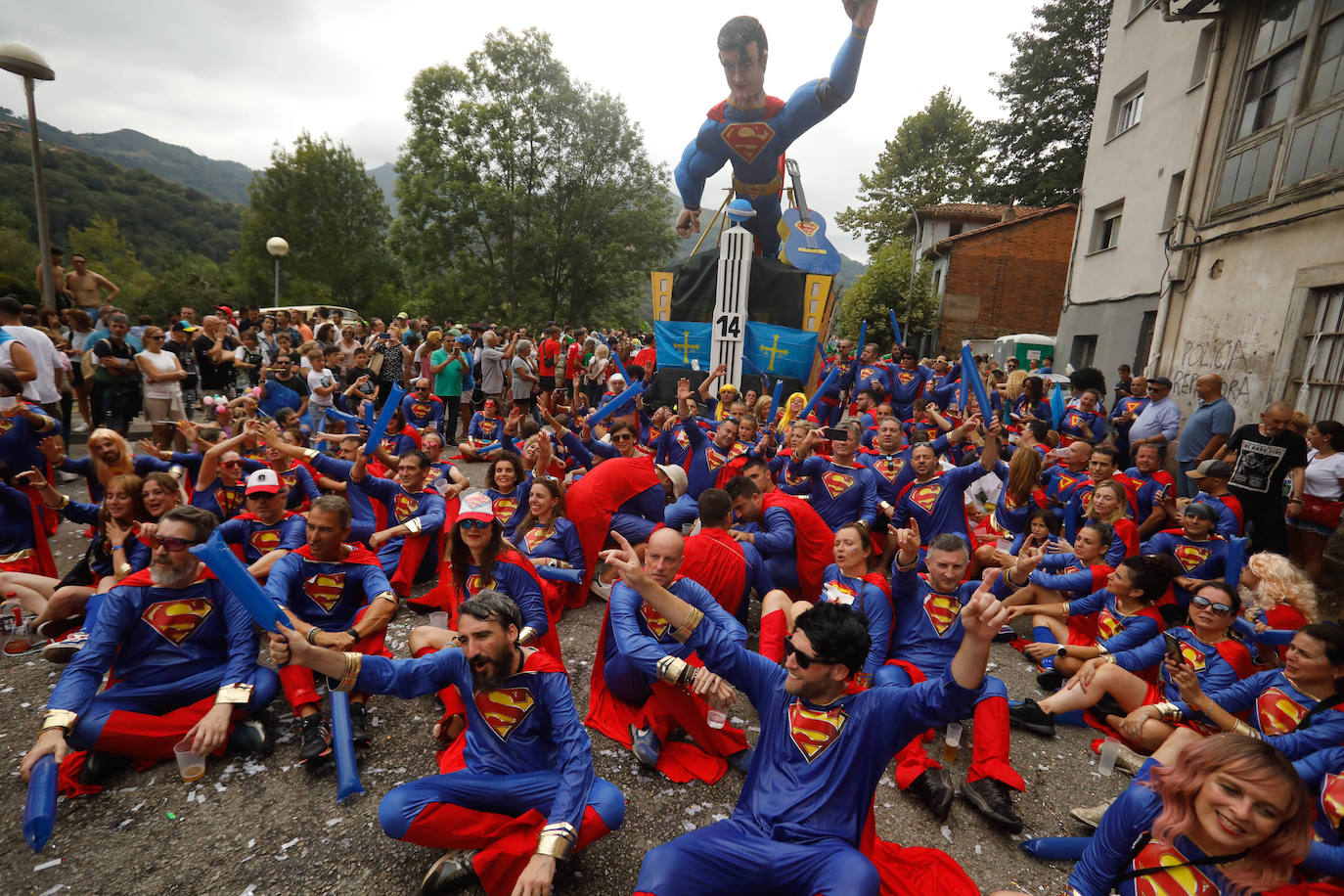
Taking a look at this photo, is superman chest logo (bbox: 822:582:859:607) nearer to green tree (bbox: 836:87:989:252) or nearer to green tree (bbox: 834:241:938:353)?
green tree (bbox: 834:241:938:353)

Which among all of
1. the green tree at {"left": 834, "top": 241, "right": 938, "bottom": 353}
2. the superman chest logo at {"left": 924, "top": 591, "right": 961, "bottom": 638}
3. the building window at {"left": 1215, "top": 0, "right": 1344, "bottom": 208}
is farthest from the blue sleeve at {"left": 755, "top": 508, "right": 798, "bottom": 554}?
the green tree at {"left": 834, "top": 241, "right": 938, "bottom": 353}

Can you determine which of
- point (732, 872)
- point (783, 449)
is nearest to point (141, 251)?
point (783, 449)

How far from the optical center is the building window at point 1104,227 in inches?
601

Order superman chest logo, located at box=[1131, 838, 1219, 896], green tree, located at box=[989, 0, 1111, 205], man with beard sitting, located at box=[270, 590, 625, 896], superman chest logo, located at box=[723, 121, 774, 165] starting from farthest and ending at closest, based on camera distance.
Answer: green tree, located at box=[989, 0, 1111, 205]
superman chest logo, located at box=[723, 121, 774, 165]
man with beard sitting, located at box=[270, 590, 625, 896]
superman chest logo, located at box=[1131, 838, 1219, 896]

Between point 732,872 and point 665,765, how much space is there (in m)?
1.44

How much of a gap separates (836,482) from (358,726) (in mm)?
4641

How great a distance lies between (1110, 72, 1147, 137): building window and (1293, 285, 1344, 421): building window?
814 centimetres

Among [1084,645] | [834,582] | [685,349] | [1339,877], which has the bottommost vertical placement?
[1084,645]

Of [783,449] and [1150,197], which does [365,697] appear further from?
[1150,197]

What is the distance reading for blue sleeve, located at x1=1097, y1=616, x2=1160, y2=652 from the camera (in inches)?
181

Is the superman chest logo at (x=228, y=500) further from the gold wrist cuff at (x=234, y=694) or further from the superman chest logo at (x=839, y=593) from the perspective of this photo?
the superman chest logo at (x=839, y=593)

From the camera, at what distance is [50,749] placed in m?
2.99

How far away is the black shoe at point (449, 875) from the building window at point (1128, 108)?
1884cm

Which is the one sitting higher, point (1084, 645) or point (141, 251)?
point (141, 251)
